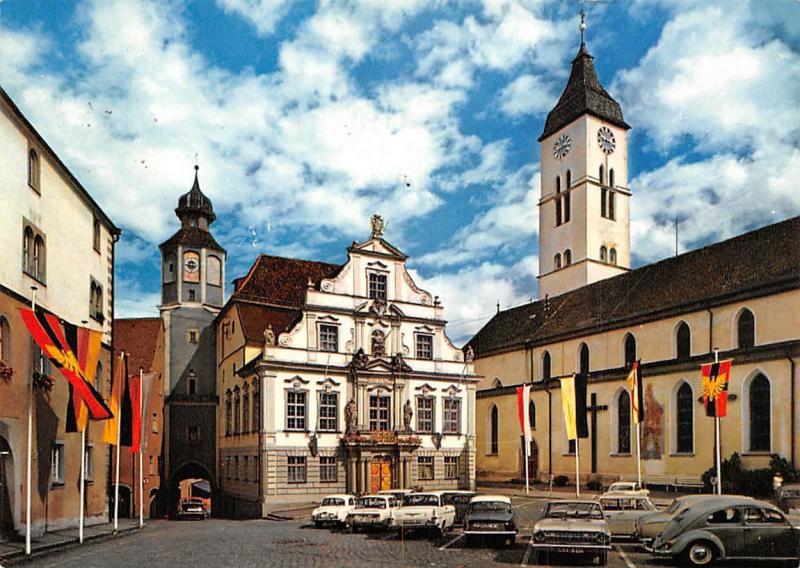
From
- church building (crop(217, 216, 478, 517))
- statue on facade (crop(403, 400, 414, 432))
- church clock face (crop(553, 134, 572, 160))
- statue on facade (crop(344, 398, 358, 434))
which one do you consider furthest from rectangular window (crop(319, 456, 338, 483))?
church clock face (crop(553, 134, 572, 160))

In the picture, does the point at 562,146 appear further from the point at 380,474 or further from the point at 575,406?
the point at 380,474

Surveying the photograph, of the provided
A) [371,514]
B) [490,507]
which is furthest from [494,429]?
[490,507]

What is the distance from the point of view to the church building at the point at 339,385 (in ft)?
117

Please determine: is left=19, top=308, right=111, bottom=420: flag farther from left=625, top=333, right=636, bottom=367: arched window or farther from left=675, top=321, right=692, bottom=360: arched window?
left=625, top=333, right=636, bottom=367: arched window

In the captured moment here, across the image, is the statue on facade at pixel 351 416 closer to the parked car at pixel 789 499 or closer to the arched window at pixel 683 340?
the arched window at pixel 683 340

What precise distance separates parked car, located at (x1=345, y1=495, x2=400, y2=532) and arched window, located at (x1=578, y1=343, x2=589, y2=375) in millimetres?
24778

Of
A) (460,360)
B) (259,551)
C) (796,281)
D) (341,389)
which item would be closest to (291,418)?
(341,389)

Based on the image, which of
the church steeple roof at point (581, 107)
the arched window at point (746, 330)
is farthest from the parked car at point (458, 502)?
the church steeple roof at point (581, 107)

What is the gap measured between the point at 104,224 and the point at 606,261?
39174 millimetres

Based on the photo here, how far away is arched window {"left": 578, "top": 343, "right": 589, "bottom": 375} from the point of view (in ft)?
154

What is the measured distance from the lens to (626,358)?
4356 centimetres

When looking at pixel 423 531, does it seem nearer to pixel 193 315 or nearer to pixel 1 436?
pixel 1 436

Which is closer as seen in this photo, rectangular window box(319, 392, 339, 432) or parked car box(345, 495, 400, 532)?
parked car box(345, 495, 400, 532)

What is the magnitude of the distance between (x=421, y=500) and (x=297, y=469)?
533 inches
